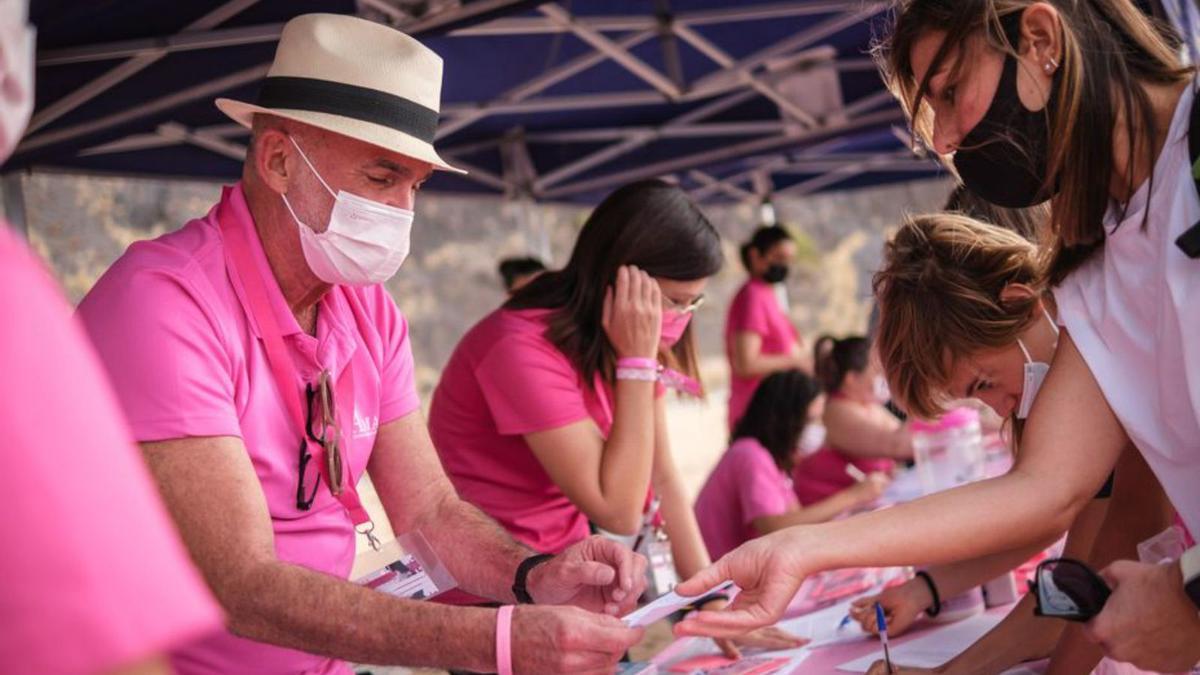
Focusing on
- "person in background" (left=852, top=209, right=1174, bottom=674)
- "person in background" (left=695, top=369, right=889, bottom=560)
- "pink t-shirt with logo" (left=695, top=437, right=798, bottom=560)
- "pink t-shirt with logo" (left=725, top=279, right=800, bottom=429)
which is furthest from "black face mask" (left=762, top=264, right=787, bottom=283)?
"person in background" (left=852, top=209, right=1174, bottom=674)

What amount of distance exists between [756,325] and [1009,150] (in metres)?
4.13

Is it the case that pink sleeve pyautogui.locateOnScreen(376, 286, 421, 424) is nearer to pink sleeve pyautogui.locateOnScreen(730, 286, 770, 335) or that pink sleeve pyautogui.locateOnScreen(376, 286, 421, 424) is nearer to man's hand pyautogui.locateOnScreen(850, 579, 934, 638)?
man's hand pyautogui.locateOnScreen(850, 579, 934, 638)

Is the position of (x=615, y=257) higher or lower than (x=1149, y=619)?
higher

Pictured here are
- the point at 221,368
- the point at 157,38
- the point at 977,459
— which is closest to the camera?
the point at 221,368

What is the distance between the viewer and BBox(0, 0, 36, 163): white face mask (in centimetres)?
84

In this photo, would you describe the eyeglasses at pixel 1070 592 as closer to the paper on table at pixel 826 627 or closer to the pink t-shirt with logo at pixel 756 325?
the paper on table at pixel 826 627

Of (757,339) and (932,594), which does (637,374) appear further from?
(757,339)

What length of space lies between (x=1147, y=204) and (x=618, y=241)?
1326 millimetres

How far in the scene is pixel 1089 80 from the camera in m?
1.40

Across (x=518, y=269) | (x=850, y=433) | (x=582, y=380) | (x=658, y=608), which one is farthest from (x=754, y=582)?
(x=518, y=269)

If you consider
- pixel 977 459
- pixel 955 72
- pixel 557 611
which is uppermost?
pixel 955 72

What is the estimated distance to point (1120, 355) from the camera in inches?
58.4

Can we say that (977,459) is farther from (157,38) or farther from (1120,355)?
(157,38)

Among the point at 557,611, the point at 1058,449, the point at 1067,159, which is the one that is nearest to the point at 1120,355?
the point at 1058,449
